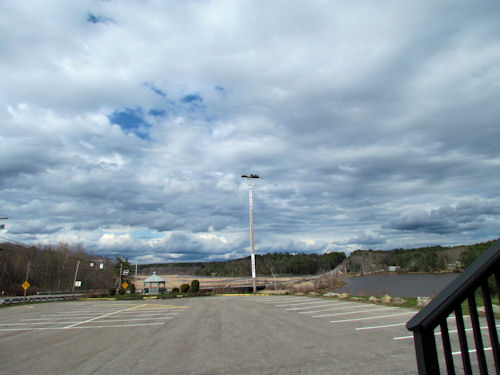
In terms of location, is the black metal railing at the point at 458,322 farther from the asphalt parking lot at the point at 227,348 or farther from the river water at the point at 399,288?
the river water at the point at 399,288

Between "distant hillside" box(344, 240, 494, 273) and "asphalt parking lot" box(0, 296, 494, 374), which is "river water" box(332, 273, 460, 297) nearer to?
"asphalt parking lot" box(0, 296, 494, 374)

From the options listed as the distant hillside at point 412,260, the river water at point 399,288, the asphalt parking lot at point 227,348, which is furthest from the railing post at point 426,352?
the distant hillside at point 412,260

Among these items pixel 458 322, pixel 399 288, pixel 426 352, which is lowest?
pixel 399 288

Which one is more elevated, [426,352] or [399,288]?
[426,352]

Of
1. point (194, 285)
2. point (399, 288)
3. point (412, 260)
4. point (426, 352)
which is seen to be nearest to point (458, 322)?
point (426, 352)

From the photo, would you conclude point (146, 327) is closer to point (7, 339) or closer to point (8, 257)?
point (7, 339)

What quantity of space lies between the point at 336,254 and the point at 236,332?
563 ft

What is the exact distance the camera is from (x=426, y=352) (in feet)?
6.15

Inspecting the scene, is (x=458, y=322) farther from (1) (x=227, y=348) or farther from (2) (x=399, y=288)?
(2) (x=399, y=288)

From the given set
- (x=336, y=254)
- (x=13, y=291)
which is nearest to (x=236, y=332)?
(x=13, y=291)

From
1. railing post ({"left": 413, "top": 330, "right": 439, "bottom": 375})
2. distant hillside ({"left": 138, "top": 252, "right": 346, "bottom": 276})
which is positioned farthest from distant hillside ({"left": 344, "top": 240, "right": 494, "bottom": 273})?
railing post ({"left": 413, "top": 330, "right": 439, "bottom": 375})

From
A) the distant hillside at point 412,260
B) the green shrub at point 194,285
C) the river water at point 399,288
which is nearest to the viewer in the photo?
the river water at point 399,288

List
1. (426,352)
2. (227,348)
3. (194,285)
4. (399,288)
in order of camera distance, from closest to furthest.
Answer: (426,352) → (227,348) → (194,285) → (399,288)

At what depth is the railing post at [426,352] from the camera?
185cm
